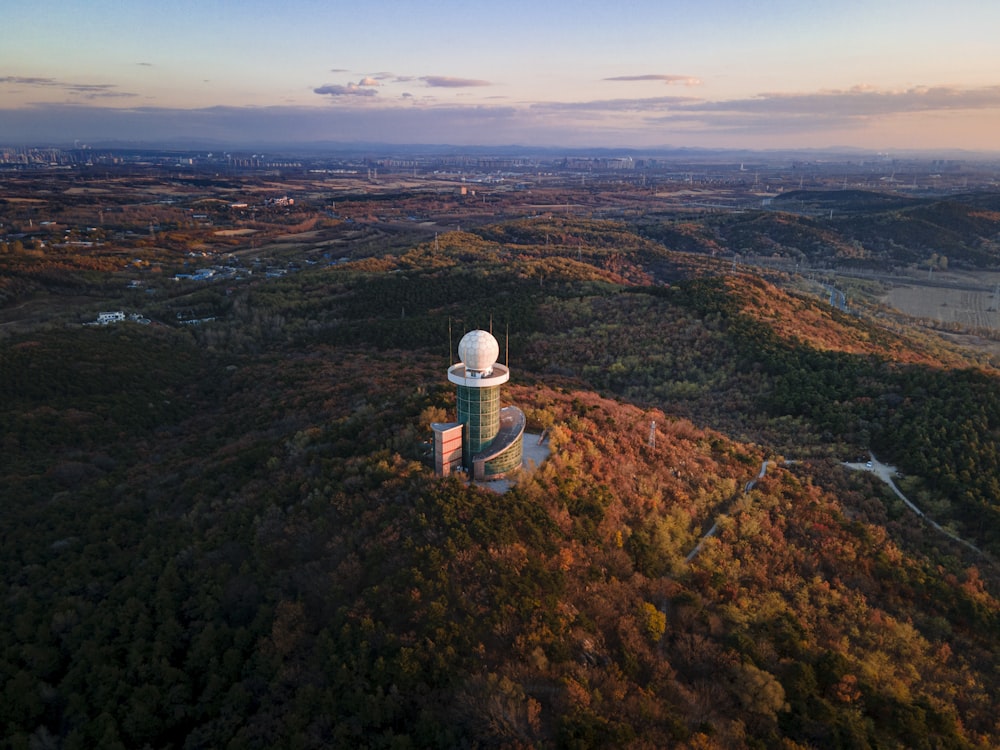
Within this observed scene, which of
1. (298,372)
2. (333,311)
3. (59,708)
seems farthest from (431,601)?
(333,311)

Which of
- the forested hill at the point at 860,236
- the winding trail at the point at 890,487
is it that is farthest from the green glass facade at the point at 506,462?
the forested hill at the point at 860,236

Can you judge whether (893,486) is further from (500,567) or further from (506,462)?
(500,567)

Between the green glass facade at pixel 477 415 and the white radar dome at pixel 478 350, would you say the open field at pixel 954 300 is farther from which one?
the white radar dome at pixel 478 350

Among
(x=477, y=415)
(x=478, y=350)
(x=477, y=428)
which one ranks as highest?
(x=478, y=350)

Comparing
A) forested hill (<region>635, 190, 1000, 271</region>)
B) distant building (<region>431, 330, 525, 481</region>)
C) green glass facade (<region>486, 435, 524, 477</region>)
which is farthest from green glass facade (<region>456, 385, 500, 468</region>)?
forested hill (<region>635, 190, 1000, 271</region>)

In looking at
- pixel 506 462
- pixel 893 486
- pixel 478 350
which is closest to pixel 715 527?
pixel 506 462

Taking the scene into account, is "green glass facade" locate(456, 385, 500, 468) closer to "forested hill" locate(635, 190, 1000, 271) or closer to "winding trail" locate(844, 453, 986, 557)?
"winding trail" locate(844, 453, 986, 557)
